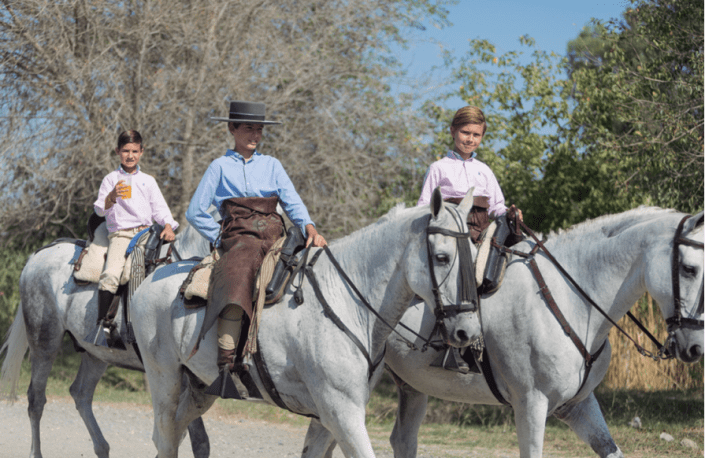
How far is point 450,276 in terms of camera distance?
3.75 m

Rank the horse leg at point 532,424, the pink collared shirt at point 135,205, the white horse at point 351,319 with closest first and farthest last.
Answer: the white horse at point 351,319, the horse leg at point 532,424, the pink collared shirt at point 135,205

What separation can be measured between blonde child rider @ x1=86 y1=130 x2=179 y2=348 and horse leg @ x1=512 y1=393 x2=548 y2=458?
137 inches

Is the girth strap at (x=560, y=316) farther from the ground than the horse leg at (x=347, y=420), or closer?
farther from the ground

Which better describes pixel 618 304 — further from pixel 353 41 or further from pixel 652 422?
pixel 353 41

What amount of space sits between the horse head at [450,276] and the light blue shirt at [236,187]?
1078 millimetres

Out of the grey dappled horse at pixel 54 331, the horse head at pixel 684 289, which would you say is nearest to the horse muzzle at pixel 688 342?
the horse head at pixel 684 289

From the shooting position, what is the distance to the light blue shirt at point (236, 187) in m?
4.64

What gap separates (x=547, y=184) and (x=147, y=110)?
710cm

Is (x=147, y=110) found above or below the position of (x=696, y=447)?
above

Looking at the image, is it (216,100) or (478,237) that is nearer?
(478,237)

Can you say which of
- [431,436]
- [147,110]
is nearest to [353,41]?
[147,110]

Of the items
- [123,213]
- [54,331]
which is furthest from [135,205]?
[54,331]

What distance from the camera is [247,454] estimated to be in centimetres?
820

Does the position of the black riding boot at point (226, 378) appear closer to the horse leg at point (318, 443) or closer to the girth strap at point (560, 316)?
the horse leg at point (318, 443)
